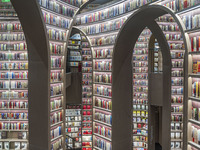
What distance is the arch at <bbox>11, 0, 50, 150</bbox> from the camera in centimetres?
455

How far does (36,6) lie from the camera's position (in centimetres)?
417

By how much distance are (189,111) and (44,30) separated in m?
3.25

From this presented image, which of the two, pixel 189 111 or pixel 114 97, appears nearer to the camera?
pixel 189 111

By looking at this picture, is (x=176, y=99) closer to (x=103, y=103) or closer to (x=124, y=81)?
(x=124, y=81)

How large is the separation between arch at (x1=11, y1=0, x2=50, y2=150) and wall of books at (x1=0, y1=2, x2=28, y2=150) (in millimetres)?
1993

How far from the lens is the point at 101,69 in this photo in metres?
6.51

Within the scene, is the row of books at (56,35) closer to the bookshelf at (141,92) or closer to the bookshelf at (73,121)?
the bookshelf at (141,92)

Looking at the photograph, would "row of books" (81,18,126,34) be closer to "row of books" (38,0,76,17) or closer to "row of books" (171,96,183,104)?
"row of books" (38,0,76,17)

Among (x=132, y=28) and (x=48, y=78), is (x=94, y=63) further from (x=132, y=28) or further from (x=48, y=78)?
(x=48, y=78)

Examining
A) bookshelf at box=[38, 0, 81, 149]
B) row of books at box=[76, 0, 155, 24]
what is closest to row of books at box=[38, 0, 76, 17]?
bookshelf at box=[38, 0, 81, 149]

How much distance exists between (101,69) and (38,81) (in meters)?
2.20

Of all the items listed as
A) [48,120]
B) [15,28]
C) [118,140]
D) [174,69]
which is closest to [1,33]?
[15,28]

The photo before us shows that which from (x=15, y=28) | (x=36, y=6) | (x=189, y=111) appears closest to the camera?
(x=189, y=111)

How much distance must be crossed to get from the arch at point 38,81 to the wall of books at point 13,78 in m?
1.99
